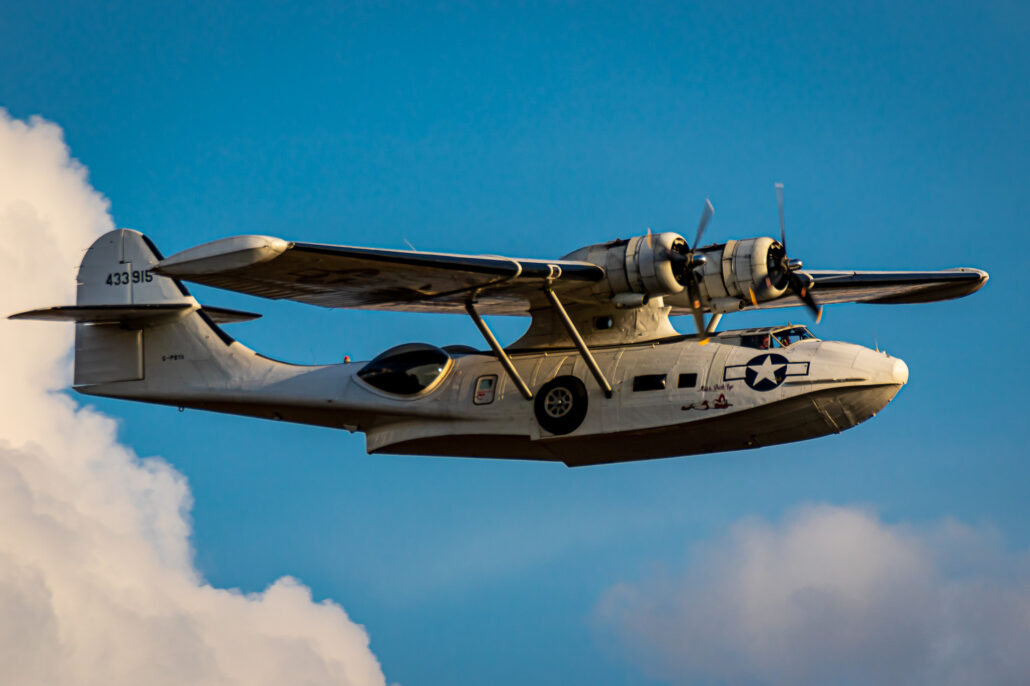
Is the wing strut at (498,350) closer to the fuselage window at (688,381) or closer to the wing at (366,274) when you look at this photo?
the wing at (366,274)

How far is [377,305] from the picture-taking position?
71.5ft

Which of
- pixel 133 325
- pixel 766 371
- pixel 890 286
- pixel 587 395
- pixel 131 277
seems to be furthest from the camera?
pixel 131 277

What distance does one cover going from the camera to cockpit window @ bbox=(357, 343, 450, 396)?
21188mm

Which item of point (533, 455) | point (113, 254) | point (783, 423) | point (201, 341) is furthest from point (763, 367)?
point (113, 254)

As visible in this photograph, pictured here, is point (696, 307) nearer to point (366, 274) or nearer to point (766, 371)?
point (766, 371)

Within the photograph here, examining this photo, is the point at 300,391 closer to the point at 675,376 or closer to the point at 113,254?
the point at 113,254

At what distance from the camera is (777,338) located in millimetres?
19516

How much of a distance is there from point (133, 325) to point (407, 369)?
5.62 m

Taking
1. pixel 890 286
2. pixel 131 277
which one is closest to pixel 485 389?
pixel 131 277

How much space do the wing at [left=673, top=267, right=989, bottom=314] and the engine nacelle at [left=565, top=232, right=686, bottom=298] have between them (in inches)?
116

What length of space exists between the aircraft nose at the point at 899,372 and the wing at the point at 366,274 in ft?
14.6

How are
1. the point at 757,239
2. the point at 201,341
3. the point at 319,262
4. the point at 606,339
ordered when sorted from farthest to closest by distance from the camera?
the point at 201,341, the point at 606,339, the point at 757,239, the point at 319,262

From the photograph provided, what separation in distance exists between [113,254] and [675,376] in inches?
426

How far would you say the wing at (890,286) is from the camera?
22453 mm
